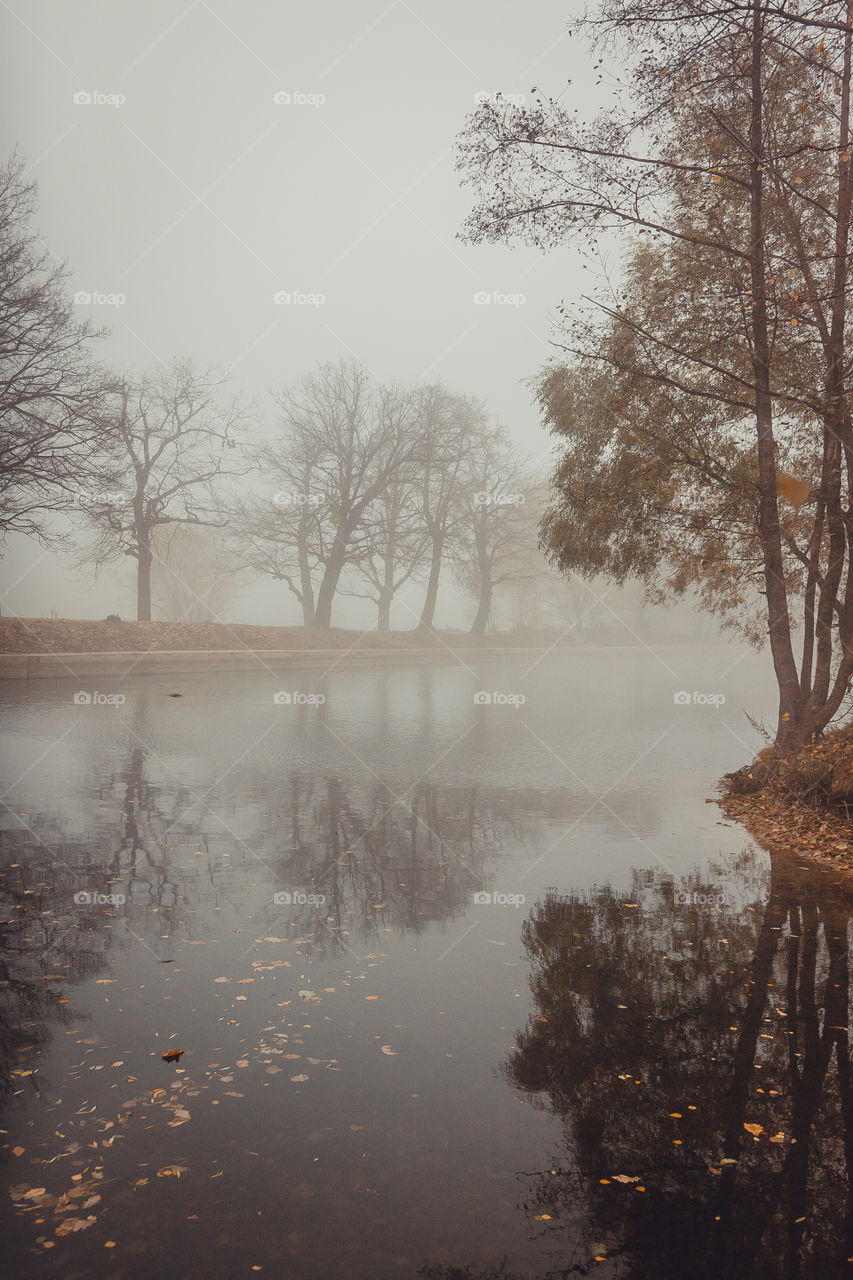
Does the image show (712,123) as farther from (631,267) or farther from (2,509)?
(2,509)

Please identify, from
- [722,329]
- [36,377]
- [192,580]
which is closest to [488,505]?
[192,580]

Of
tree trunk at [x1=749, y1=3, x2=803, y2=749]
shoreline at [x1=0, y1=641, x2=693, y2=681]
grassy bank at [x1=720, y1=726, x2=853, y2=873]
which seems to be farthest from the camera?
shoreline at [x1=0, y1=641, x2=693, y2=681]

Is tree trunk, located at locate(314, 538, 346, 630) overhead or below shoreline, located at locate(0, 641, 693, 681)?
overhead

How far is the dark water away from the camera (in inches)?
116

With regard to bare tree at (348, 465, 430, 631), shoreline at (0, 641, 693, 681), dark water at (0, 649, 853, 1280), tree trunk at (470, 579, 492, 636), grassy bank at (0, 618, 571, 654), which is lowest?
dark water at (0, 649, 853, 1280)

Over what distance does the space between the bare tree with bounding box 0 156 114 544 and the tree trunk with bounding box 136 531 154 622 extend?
42.0 feet

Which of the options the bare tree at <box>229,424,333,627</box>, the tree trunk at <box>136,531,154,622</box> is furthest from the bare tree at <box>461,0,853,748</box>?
the bare tree at <box>229,424,333,627</box>

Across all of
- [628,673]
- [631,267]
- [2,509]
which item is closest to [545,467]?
[628,673]

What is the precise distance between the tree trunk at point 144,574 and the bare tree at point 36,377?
12791 mm

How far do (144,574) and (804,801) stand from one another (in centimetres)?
3371

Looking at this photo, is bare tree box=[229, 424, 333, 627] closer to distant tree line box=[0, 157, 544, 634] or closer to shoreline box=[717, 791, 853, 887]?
distant tree line box=[0, 157, 544, 634]

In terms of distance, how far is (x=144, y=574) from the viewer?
38.8m

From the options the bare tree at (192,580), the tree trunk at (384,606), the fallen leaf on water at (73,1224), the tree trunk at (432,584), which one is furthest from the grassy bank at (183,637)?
the fallen leaf on water at (73,1224)

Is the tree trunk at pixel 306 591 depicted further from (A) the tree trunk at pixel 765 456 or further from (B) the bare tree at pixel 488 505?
(A) the tree trunk at pixel 765 456
